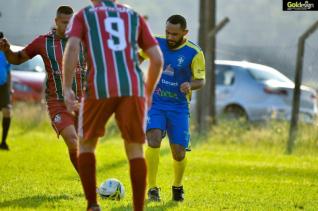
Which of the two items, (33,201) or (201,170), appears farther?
(201,170)

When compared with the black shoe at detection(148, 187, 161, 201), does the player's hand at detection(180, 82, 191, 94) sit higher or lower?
higher

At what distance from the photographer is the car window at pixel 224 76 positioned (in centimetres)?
2225

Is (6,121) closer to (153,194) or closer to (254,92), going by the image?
(254,92)

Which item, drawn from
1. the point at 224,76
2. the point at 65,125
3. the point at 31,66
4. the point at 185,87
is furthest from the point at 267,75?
the point at 185,87

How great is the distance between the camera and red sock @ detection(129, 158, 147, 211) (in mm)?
7543

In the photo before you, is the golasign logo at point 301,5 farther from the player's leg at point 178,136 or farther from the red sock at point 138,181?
the red sock at point 138,181

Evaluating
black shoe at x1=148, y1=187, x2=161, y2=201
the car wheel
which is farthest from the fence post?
black shoe at x1=148, y1=187, x2=161, y2=201

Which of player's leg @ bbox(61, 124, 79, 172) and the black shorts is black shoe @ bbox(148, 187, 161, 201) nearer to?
player's leg @ bbox(61, 124, 79, 172)

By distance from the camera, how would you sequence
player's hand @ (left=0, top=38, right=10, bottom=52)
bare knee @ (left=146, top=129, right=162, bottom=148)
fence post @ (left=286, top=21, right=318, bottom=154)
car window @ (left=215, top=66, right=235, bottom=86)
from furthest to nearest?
car window @ (left=215, top=66, right=235, bottom=86) → fence post @ (left=286, top=21, right=318, bottom=154) → bare knee @ (left=146, top=129, right=162, bottom=148) → player's hand @ (left=0, top=38, right=10, bottom=52)

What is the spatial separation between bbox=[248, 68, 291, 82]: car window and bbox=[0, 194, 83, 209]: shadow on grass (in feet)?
39.9

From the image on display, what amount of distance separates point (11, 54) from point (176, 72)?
176 centimetres

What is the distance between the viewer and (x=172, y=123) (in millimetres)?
10234

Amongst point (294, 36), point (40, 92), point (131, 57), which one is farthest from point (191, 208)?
point (294, 36)

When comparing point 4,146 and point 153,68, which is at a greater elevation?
point 153,68
